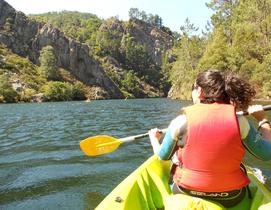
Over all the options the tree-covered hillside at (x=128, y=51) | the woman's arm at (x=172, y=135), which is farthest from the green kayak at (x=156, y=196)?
the tree-covered hillside at (x=128, y=51)

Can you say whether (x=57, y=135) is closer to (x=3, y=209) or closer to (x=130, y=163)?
A: (x=130, y=163)

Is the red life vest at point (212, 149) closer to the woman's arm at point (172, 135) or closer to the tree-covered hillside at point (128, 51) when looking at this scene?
the woman's arm at point (172, 135)

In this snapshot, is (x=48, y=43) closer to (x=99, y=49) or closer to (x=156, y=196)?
(x=99, y=49)

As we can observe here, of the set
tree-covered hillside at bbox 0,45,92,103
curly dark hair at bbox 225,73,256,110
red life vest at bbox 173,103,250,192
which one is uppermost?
curly dark hair at bbox 225,73,256,110

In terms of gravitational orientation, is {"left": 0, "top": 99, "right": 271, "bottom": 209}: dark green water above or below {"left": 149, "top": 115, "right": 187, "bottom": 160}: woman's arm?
below

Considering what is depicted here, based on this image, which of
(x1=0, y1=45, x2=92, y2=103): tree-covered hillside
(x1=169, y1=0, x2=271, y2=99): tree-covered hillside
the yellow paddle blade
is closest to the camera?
the yellow paddle blade

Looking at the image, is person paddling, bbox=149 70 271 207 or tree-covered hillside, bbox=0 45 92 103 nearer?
person paddling, bbox=149 70 271 207

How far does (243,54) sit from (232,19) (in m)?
9.63

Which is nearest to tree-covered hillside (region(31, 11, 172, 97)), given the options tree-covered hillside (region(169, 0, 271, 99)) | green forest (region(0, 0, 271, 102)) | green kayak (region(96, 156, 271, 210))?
green forest (region(0, 0, 271, 102))

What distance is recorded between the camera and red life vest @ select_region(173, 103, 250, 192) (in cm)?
330

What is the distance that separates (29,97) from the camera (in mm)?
72188

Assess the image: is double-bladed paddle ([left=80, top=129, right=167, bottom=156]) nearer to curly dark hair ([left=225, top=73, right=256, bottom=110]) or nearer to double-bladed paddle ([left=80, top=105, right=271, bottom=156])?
double-bladed paddle ([left=80, top=105, right=271, bottom=156])

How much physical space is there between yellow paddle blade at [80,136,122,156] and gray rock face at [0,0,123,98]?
93.6 m

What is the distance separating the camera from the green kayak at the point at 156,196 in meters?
3.49
